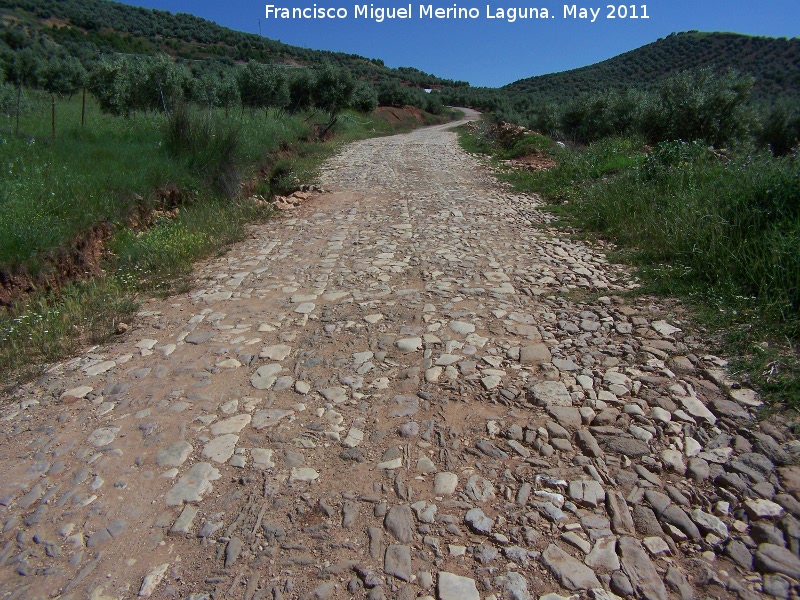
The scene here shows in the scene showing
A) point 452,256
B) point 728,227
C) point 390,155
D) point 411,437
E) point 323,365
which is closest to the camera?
point 411,437

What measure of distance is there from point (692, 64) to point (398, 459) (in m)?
58.8

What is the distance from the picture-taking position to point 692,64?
49.7 metres

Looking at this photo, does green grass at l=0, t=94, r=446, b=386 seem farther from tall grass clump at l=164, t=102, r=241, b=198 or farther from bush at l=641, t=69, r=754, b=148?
bush at l=641, t=69, r=754, b=148

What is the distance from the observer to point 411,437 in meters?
3.10

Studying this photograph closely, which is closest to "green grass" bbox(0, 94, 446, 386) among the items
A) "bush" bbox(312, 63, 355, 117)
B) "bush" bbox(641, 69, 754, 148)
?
"bush" bbox(641, 69, 754, 148)

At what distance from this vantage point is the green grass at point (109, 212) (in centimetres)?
451

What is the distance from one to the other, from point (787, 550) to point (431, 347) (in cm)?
243

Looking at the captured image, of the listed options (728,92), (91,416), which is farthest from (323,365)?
(728,92)

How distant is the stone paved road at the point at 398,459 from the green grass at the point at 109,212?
1.62 feet

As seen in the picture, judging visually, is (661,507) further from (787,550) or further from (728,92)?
(728,92)

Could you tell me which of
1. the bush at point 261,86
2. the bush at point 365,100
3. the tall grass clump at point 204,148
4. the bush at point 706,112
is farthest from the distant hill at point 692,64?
the tall grass clump at point 204,148

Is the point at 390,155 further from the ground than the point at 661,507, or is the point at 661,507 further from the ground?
the point at 390,155

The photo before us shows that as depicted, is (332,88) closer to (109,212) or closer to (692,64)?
(109,212)

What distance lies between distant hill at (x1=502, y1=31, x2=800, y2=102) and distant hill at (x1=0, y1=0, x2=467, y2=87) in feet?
75.9
